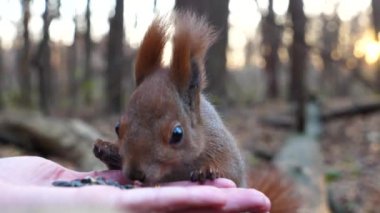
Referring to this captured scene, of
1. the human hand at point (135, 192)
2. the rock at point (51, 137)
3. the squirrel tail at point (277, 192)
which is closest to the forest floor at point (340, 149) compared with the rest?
the rock at point (51, 137)

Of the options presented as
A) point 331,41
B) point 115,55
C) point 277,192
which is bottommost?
point 277,192

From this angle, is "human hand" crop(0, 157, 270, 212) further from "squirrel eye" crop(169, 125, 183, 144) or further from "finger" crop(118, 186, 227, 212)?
"squirrel eye" crop(169, 125, 183, 144)

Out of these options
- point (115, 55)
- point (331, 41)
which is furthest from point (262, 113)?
point (331, 41)

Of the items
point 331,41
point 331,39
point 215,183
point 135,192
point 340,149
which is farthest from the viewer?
point 331,39

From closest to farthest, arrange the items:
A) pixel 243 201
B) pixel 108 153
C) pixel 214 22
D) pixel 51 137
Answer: pixel 243 201, pixel 108 153, pixel 214 22, pixel 51 137

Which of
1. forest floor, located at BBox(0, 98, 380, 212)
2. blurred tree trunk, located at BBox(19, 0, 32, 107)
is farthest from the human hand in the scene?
blurred tree trunk, located at BBox(19, 0, 32, 107)

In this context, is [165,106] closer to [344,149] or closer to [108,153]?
[108,153]

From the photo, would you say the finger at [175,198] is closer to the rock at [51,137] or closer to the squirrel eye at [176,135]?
the squirrel eye at [176,135]
